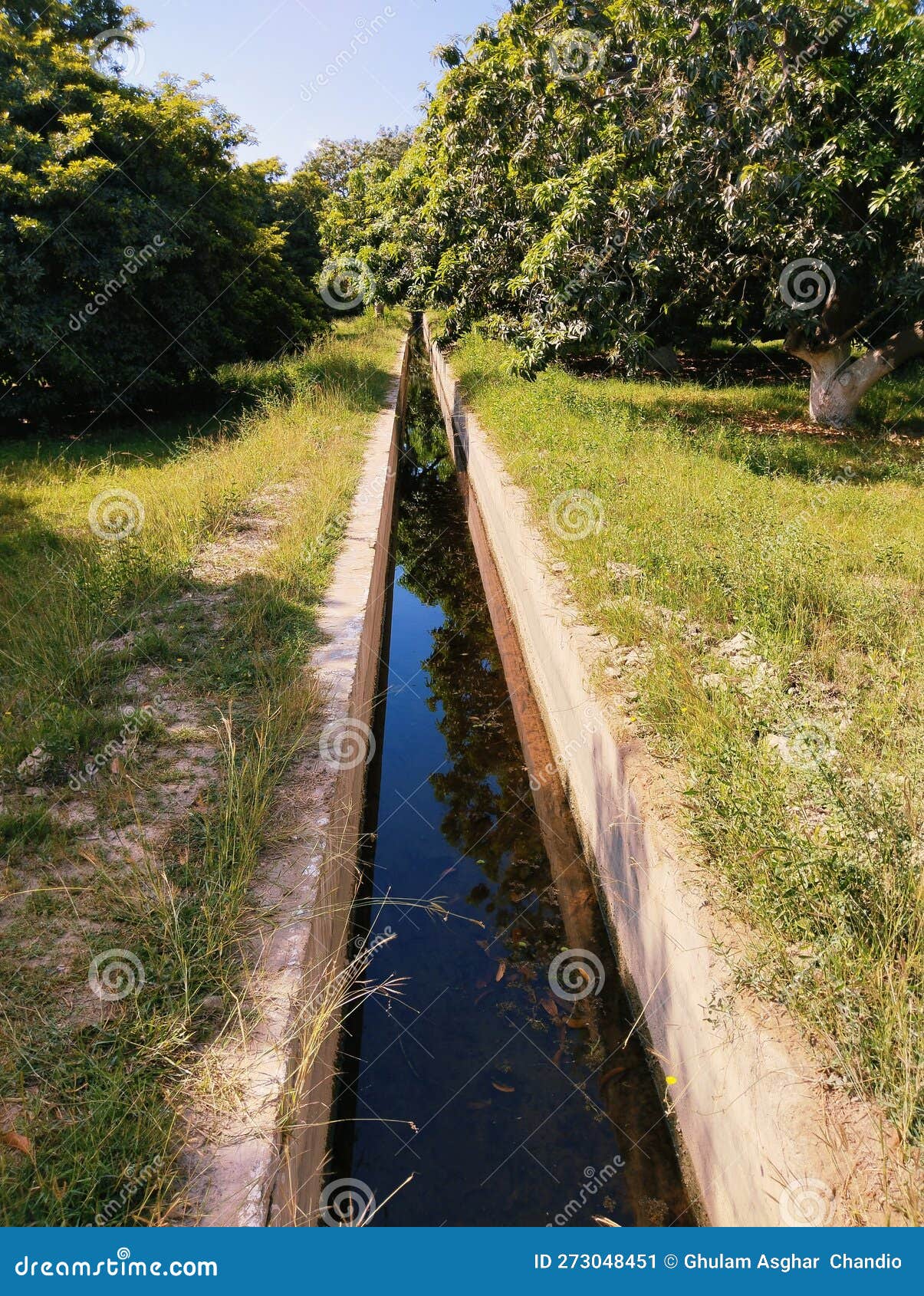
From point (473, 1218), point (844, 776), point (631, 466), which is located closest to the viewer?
point (473, 1218)

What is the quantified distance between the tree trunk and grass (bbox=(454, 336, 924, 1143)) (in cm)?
112

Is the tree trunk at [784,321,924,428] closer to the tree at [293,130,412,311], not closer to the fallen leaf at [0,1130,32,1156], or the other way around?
the fallen leaf at [0,1130,32,1156]

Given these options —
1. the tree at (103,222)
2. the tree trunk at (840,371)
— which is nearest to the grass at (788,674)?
the tree trunk at (840,371)

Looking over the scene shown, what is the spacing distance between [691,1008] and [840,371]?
1001 cm

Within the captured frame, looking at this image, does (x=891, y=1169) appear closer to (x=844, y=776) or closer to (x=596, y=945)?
(x=844, y=776)

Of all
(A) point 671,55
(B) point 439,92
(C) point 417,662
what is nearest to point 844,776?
(C) point 417,662

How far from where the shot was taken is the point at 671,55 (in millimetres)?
7535

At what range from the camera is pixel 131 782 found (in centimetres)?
388

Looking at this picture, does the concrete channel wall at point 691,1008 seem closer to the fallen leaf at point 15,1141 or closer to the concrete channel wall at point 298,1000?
the concrete channel wall at point 298,1000

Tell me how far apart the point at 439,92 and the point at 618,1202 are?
556 inches

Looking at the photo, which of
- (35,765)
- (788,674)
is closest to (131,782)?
(35,765)

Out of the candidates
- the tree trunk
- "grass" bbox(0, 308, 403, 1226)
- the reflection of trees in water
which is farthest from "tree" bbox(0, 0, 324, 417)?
the tree trunk

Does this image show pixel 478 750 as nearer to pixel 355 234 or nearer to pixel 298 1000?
pixel 298 1000

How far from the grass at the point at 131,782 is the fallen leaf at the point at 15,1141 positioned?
0.01 m
